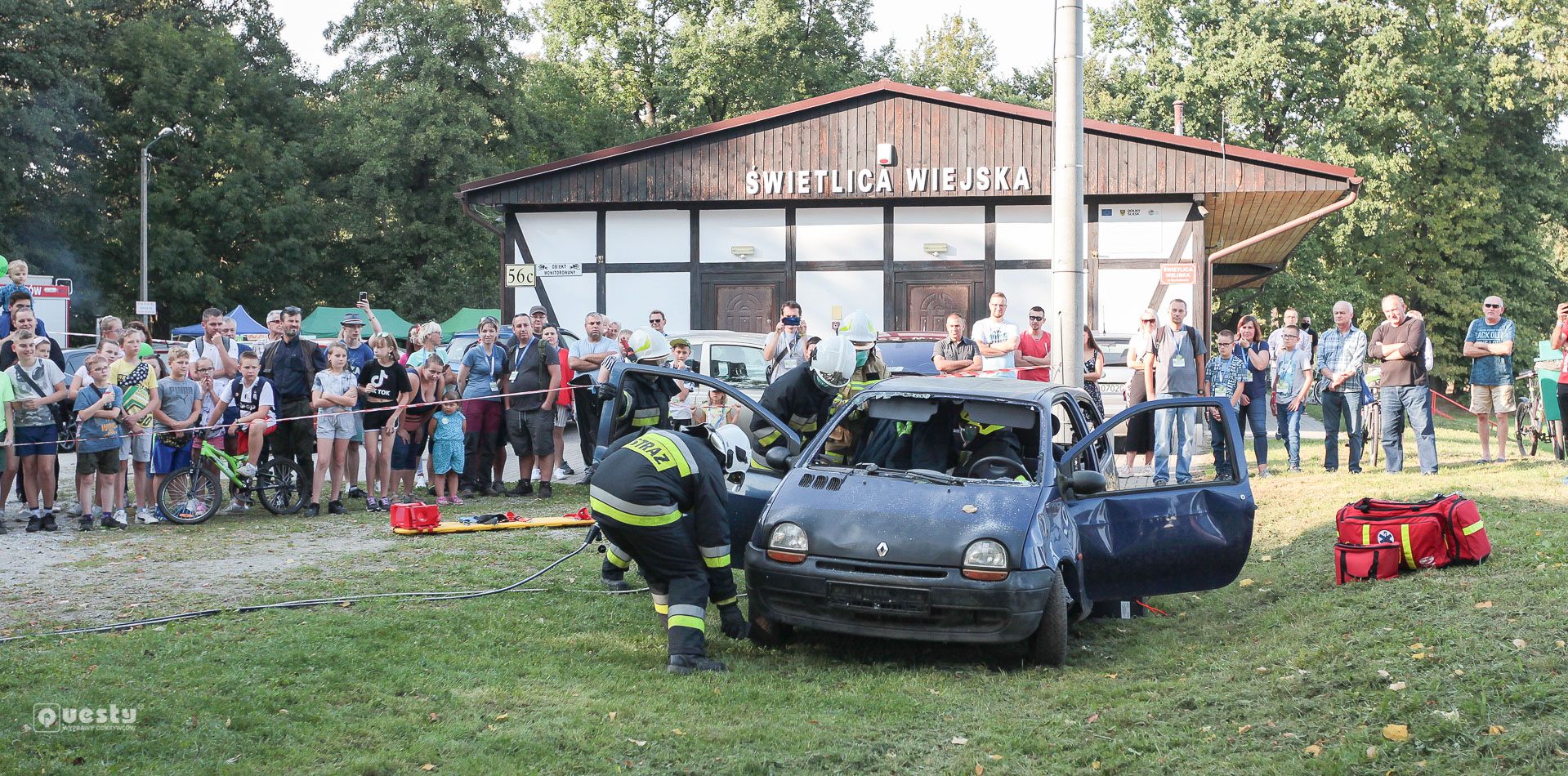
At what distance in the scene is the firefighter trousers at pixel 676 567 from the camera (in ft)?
19.9

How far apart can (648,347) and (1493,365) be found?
9400 millimetres

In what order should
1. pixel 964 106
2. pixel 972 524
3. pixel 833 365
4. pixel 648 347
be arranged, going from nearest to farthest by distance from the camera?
pixel 972 524 → pixel 833 365 → pixel 648 347 → pixel 964 106

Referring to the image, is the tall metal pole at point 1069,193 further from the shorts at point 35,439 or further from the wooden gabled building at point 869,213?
the wooden gabled building at point 869,213

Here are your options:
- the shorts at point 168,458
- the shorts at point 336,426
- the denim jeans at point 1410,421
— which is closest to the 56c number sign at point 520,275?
the shorts at point 336,426

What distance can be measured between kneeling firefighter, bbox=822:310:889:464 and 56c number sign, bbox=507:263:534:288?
44.4 feet

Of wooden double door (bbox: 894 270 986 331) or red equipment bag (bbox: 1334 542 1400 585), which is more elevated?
wooden double door (bbox: 894 270 986 331)

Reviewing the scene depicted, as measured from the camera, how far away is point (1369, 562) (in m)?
7.39

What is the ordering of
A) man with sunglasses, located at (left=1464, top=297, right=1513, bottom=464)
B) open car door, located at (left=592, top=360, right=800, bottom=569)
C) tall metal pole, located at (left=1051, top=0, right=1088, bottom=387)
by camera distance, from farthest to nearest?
man with sunglasses, located at (left=1464, top=297, right=1513, bottom=464), tall metal pole, located at (left=1051, top=0, right=1088, bottom=387), open car door, located at (left=592, top=360, right=800, bottom=569)

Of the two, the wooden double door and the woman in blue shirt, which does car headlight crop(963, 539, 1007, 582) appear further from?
the wooden double door

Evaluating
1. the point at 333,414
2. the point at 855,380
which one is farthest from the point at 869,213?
the point at 855,380

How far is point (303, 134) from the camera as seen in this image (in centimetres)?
4700

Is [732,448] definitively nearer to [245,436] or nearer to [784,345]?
[784,345]

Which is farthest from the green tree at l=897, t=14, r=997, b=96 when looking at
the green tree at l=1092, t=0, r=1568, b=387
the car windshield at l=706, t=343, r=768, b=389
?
the car windshield at l=706, t=343, r=768, b=389

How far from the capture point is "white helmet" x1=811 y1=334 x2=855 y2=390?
7906 mm
